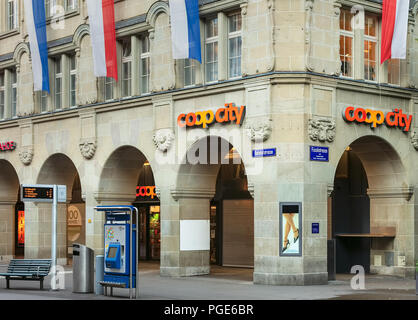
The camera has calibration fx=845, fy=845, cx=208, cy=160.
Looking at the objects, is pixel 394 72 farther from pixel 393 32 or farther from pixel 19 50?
pixel 19 50

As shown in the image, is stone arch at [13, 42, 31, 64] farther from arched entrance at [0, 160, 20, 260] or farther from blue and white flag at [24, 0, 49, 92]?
arched entrance at [0, 160, 20, 260]

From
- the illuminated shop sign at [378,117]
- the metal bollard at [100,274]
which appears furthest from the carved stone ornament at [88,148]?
the metal bollard at [100,274]

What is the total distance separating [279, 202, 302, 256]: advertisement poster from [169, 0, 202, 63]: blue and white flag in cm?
560

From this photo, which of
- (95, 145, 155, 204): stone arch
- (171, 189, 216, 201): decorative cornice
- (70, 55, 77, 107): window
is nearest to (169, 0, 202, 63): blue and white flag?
(171, 189, 216, 201): decorative cornice

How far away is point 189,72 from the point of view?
27469 millimetres

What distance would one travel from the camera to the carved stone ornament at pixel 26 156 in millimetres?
34219

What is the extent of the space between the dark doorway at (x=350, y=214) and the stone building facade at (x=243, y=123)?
26 centimetres

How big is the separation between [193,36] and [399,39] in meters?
6.35

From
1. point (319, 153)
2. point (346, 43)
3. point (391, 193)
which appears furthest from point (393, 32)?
point (391, 193)

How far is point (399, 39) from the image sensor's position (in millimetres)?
26016

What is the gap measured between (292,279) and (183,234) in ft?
16.5
